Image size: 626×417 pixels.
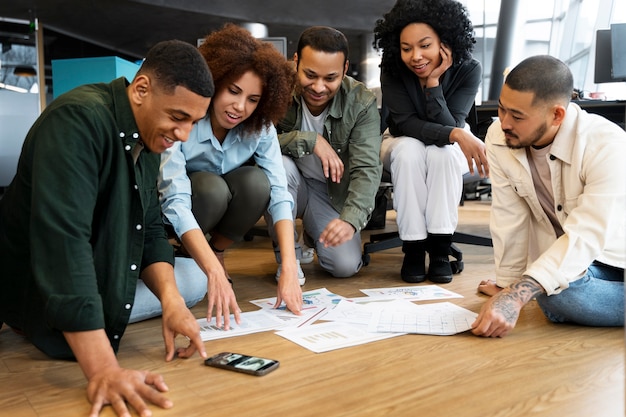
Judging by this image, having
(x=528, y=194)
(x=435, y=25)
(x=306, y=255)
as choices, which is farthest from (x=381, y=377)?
(x=435, y=25)

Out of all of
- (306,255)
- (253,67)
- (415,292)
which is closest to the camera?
(253,67)

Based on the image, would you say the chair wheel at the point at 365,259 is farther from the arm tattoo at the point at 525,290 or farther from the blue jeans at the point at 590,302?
the arm tattoo at the point at 525,290

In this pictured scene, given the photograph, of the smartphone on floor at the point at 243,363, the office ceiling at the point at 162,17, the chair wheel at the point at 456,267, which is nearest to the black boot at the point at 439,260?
the chair wheel at the point at 456,267

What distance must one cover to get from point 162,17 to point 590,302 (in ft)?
30.0

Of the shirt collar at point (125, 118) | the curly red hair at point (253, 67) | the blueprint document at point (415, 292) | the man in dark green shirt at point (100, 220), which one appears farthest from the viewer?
the blueprint document at point (415, 292)

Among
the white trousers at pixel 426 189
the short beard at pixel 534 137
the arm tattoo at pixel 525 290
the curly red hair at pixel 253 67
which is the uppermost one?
the curly red hair at pixel 253 67

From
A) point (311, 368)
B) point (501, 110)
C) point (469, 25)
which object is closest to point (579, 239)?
point (501, 110)

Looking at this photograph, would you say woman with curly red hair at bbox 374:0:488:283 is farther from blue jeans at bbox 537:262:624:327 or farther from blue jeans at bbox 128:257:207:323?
blue jeans at bbox 128:257:207:323

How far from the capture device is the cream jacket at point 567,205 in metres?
1.66

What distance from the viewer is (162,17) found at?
9688 mm

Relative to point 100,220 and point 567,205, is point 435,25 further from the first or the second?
point 100,220

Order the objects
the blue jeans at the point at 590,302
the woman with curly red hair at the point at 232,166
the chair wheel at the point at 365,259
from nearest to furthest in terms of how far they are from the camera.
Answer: the blue jeans at the point at 590,302 < the woman with curly red hair at the point at 232,166 < the chair wheel at the point at 365,259

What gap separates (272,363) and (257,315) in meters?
0.47

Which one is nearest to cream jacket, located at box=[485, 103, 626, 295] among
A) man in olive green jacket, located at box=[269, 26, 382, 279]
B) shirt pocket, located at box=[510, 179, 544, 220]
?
shirt pocket, located at box=[510, 179, 544, 220]
